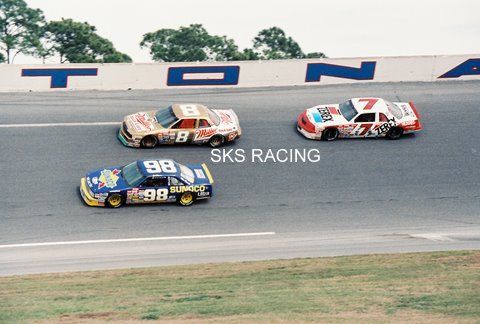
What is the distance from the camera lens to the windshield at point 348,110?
28.3 m

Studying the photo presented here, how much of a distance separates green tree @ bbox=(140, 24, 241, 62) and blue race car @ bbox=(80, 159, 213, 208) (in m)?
22.7

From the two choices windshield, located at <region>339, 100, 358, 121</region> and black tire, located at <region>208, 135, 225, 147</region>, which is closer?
black tire, located at <region>208, 135, 225, 147</region>

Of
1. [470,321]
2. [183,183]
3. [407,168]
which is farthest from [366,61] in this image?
[470,321]

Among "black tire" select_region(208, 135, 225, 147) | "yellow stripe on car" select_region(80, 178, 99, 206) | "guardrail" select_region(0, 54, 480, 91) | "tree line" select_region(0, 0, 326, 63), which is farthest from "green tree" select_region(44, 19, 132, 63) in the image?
"yellow stripe on car" select_region(80, 178, 99, 206)

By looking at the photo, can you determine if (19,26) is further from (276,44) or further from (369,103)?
(369,103)

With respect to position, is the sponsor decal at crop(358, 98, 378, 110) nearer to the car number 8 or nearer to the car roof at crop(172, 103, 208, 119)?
the car roof at crop(172, 103, 208, 119)

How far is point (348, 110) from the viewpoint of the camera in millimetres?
28562

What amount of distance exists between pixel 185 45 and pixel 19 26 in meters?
9.64

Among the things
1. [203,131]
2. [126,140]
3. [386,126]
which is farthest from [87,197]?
[386,126]

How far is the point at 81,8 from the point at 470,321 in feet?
213

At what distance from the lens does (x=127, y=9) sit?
76625 mm

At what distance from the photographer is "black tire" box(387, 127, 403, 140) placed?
28.6 m

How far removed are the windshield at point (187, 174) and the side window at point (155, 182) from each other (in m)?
0.61

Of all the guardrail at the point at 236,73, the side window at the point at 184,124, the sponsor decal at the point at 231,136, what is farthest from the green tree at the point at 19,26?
the sponsor decal at the point at 231,136
